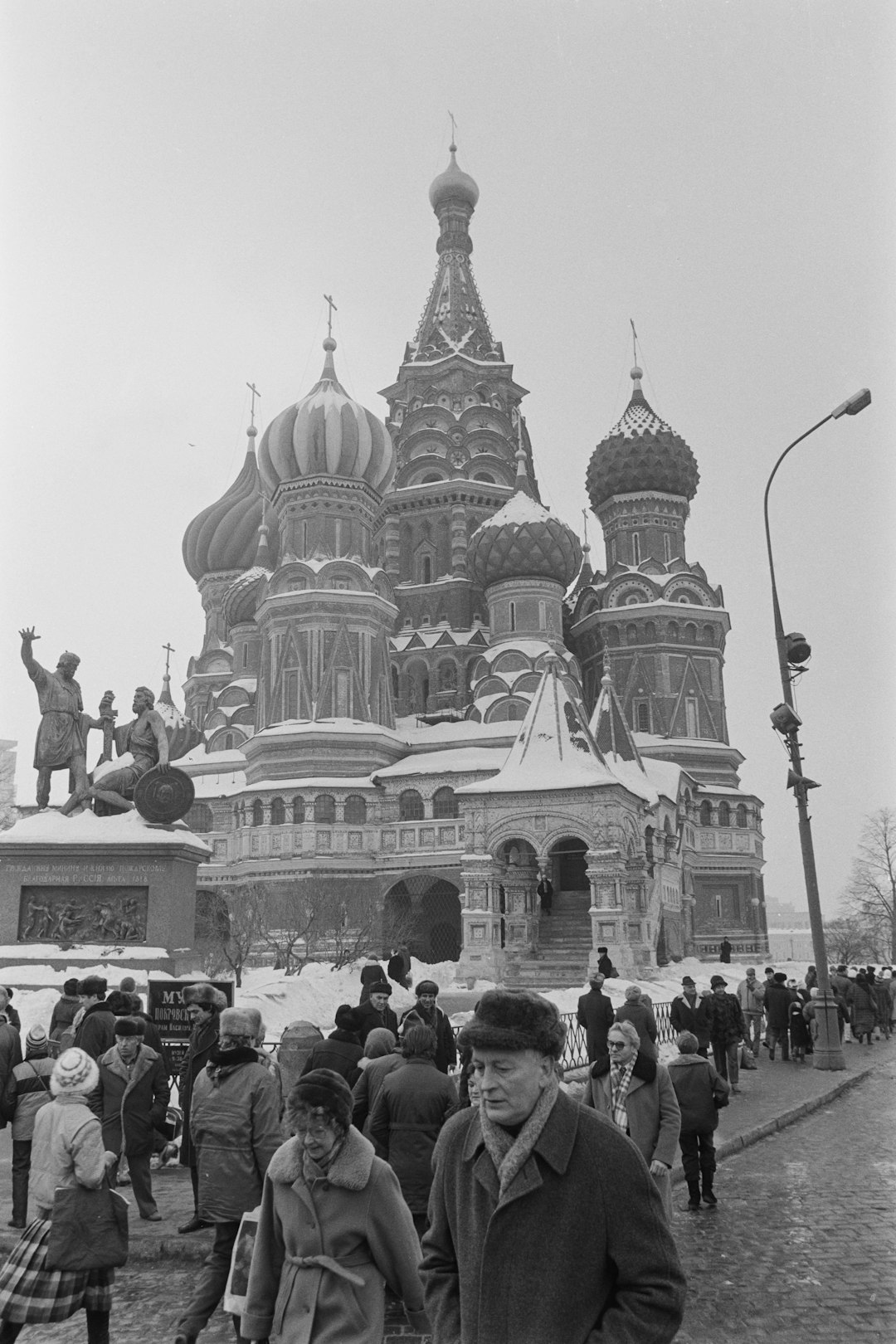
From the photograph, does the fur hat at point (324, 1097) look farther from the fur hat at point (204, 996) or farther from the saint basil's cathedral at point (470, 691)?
the saint basil's cathedral at point (470, 691)

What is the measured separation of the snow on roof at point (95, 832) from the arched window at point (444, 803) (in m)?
21.4

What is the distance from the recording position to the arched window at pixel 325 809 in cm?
3800

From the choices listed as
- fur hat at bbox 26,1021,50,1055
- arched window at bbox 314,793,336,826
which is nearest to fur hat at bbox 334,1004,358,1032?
fur hat at bbox 26,1021,50,1055

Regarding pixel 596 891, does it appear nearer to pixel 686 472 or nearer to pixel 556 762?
pixel 556 762

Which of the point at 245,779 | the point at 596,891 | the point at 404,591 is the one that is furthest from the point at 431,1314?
the point at 404,591

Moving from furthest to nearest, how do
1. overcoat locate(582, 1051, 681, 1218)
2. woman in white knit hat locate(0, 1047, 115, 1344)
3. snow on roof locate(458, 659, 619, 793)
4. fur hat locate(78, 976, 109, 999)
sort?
1. snow on roof locate(458, 659, 619, 793)
2. fur hat locate(78, 976, 109, 999)
3. overcoat locate(582, 1051, 681, 1218)
4. woman in white knit hat locate(0, 1047, 115, 1344)

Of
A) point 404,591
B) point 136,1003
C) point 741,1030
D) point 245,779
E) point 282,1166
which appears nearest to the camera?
point 282,1166

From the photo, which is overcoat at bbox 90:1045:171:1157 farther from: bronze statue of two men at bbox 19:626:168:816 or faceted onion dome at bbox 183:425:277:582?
faceted onion dome at bbox 183:425:277:582

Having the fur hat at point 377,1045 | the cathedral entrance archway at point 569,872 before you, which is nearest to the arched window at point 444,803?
the cathedral entrance archway at point 569,872

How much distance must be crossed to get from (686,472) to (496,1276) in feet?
156

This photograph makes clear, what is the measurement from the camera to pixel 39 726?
17.1 m

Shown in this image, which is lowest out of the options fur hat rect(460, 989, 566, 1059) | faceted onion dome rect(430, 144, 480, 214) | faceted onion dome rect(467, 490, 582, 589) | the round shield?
fur hat rect(460, 989, 566, 1059)

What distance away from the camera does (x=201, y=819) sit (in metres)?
41.8

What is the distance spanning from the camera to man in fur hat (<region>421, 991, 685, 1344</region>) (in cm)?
252
